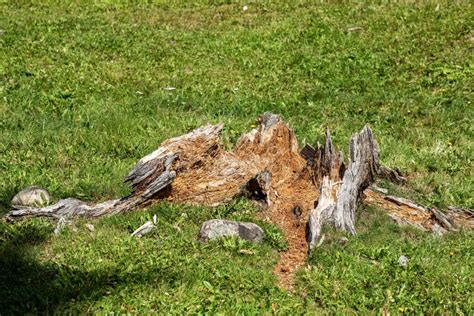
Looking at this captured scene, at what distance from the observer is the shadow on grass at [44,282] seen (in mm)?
6367

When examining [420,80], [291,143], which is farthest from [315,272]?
[420,80]

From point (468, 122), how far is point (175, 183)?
748 cm

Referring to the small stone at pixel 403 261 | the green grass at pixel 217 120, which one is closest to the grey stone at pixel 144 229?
the green grass at pixel 217 120

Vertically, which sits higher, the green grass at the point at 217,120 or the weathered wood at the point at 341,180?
the weathered wood at the point at 341,180

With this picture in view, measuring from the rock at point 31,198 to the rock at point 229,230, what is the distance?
2.32 metres

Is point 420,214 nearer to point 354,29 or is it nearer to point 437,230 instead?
point 437,230

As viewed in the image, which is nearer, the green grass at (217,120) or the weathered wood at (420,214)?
the green grass at (217,120)

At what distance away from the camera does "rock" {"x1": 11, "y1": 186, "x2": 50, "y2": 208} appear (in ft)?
28.6

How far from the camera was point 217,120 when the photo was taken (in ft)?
43.2

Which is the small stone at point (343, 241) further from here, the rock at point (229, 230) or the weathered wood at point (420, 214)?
the weathered wood at point (420, 214)

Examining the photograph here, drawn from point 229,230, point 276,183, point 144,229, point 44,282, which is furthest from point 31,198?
point 276,183

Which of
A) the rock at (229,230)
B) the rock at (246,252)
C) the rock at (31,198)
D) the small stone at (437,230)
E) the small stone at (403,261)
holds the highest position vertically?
the rock at (31,198)

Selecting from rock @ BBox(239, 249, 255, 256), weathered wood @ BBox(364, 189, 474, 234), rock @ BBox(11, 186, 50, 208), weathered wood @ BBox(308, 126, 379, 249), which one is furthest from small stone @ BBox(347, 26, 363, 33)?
rock @ BBox(239, 249, 255, 256)

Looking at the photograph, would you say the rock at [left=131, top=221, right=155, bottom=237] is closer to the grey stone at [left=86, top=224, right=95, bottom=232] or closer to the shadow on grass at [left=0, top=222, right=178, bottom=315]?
the grey stone at [left=86, top=224, right=95, bottom=232]
